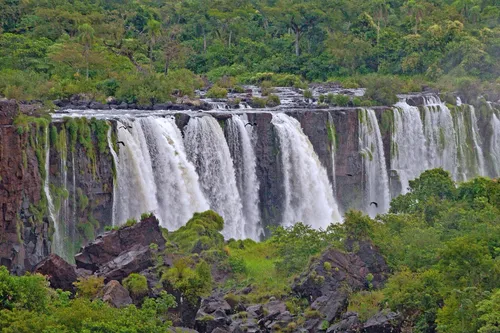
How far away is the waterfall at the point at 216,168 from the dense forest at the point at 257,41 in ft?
37.8

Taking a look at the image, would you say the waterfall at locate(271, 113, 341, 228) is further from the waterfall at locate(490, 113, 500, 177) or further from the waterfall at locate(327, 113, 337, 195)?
the waterfall at locate(490, 113, 500, 177)

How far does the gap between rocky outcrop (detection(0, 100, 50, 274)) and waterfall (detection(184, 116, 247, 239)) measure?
28.3ft

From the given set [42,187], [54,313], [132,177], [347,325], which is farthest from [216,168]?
[54,313]

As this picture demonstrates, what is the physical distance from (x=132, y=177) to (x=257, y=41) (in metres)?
37.4

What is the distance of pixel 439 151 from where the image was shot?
5722 cm

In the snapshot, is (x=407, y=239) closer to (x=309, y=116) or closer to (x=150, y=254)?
(x=150, y=254)

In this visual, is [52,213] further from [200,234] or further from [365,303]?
[365,303]

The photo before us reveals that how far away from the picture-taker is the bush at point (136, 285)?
3152 cm

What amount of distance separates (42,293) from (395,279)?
10556 millimetres

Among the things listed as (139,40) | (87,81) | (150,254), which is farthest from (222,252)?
(139,40)

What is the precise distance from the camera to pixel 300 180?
48.4 metres

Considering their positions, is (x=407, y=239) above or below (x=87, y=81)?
→ below

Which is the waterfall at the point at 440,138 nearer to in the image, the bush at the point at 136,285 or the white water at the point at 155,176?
the white water at the point at 155,176

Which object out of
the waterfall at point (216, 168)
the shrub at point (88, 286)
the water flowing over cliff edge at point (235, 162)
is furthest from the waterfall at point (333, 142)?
the shrub at point (88, 286)
